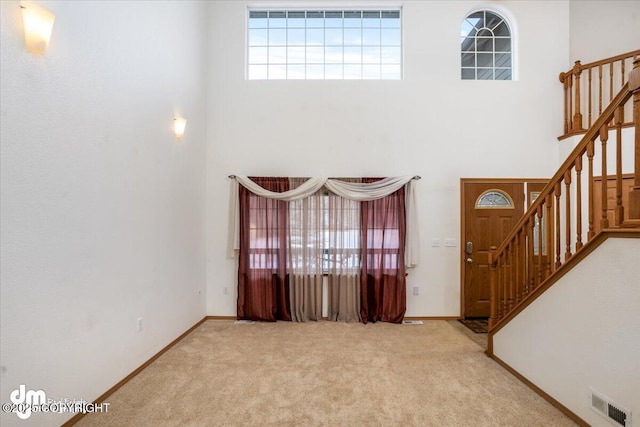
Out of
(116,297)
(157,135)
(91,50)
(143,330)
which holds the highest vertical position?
(91,50)

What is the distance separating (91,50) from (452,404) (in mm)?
3740

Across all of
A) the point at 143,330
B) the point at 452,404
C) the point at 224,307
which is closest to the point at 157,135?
the point at 143,330

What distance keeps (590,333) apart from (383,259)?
2.33 m

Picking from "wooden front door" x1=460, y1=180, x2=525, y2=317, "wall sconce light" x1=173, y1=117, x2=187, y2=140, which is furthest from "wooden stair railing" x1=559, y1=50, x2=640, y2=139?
"wall sconce light" x1=173, y1=117, x2=187, y2=140

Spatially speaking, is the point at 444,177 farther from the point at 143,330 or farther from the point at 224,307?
the point at 143,330

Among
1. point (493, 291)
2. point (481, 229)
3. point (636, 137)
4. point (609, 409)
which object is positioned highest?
point (636, 137)

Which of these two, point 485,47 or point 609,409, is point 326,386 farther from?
point 485,47

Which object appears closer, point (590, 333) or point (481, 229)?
point (590, 333)

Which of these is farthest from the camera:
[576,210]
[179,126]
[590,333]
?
[179,126]

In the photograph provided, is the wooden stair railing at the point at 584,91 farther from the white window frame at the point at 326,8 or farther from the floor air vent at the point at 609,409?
the floor air vent at the point at 609,409

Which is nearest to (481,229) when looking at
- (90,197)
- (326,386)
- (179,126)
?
(326,386)

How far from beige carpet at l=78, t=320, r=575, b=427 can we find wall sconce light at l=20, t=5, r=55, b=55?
2.41m

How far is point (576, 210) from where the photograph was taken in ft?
8.77

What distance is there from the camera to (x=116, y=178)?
2.36m
